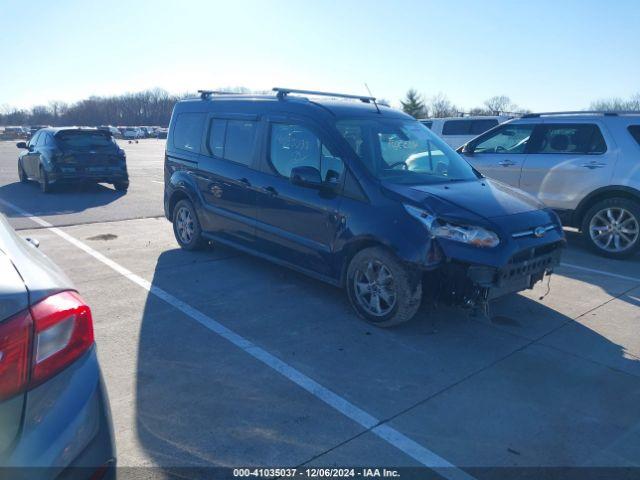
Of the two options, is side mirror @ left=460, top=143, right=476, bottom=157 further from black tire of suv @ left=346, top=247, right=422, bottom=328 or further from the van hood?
black tire of suv @ left=346, top=247, right=422, bottom=328

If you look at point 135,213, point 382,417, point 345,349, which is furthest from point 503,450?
point 135,213

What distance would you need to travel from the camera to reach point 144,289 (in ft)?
18.6

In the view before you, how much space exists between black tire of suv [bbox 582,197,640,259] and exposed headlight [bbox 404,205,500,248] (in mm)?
4075

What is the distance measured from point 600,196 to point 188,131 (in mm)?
5936

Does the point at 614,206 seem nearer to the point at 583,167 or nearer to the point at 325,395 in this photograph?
the point at 583,167

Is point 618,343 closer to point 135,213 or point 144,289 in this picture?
point 144,289

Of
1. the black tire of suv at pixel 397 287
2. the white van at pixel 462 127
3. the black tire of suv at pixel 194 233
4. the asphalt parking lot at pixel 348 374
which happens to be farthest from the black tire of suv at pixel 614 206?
the white van at pixel 462 127

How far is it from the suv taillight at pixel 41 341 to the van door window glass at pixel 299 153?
10.9ft

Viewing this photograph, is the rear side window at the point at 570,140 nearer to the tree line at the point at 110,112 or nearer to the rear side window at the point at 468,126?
the rear side window at the point at 468,126

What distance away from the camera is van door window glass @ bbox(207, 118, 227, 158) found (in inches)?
254

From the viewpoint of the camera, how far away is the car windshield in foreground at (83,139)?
12836mm

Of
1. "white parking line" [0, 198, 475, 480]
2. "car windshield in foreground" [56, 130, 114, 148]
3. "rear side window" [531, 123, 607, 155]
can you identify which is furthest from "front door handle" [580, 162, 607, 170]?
"car windshield in foreground" [56, 130, 114, 148]

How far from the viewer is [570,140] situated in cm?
798

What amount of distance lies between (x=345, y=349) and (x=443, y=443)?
135cm
